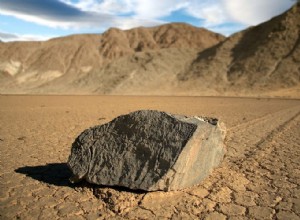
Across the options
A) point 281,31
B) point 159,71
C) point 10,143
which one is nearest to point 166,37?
point 159,71

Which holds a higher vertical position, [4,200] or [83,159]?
[83,159]

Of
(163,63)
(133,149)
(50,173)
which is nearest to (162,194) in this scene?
(133,149)

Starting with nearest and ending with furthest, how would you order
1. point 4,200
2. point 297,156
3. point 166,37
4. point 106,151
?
point 4,200, point 106,151, point 297,156, point 166,37

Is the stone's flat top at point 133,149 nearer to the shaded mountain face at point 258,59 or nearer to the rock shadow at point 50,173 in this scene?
the rock shadow at point 50,173

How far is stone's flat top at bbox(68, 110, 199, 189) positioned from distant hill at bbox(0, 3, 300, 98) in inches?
1476

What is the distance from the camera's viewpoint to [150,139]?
4.54m

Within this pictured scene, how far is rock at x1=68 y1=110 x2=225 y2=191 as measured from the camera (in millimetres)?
4289

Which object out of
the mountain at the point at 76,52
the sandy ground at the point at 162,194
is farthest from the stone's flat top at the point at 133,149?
the mountain at the point at 76,52

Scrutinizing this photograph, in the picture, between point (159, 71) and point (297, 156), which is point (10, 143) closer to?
point (297, 156)

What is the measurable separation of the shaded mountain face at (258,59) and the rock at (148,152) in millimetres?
40526

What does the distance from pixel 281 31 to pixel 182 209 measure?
54.5 meters

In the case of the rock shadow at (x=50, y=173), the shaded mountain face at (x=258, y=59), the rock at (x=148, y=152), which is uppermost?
the shaded mountain face at (x=258, y=59)

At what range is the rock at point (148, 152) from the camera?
4289 millimetres

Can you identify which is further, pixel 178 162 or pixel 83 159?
pixel 83 159
